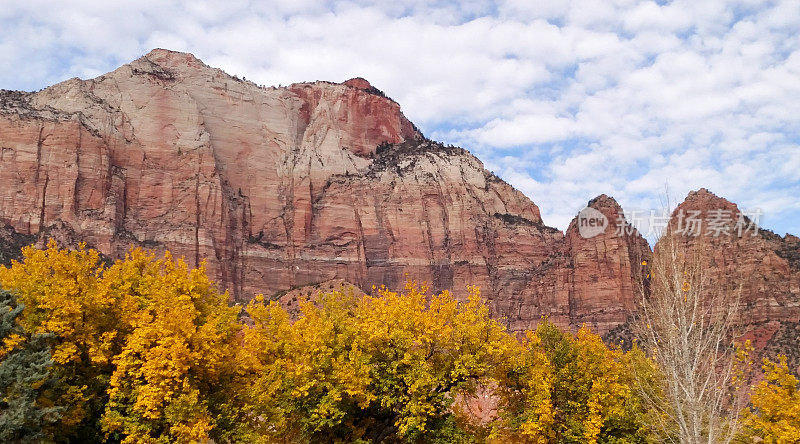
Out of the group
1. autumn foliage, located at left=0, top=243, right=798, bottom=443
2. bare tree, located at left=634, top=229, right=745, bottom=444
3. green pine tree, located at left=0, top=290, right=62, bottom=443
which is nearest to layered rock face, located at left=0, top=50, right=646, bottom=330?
autumn foliage, located at left=0, top=243, right=798, bottom=443

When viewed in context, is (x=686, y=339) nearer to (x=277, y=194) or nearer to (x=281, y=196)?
(x=281, y=196)

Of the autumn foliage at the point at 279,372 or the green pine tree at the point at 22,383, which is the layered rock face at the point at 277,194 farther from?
the green pine tree at the point at 22,383

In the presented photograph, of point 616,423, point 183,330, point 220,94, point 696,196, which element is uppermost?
point 220,94

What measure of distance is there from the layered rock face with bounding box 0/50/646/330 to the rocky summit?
0.38 metres

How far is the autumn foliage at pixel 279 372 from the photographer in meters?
23.0

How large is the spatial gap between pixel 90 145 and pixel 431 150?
87778 millimetres

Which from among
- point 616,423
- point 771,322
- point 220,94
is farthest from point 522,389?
point 220,94

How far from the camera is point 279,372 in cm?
2534

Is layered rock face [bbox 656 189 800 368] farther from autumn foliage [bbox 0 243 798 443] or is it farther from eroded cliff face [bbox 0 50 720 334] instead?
autumn foliage [bbox 0 243 798 443]

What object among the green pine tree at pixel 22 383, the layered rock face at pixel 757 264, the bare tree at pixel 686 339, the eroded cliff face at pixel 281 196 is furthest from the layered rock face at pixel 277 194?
the bare tree at pixel 686 339

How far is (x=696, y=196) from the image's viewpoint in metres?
106

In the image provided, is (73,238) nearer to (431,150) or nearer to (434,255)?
(434,255)

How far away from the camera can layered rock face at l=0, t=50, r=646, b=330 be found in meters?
118

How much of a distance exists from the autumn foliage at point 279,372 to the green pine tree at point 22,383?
0.10 metres
